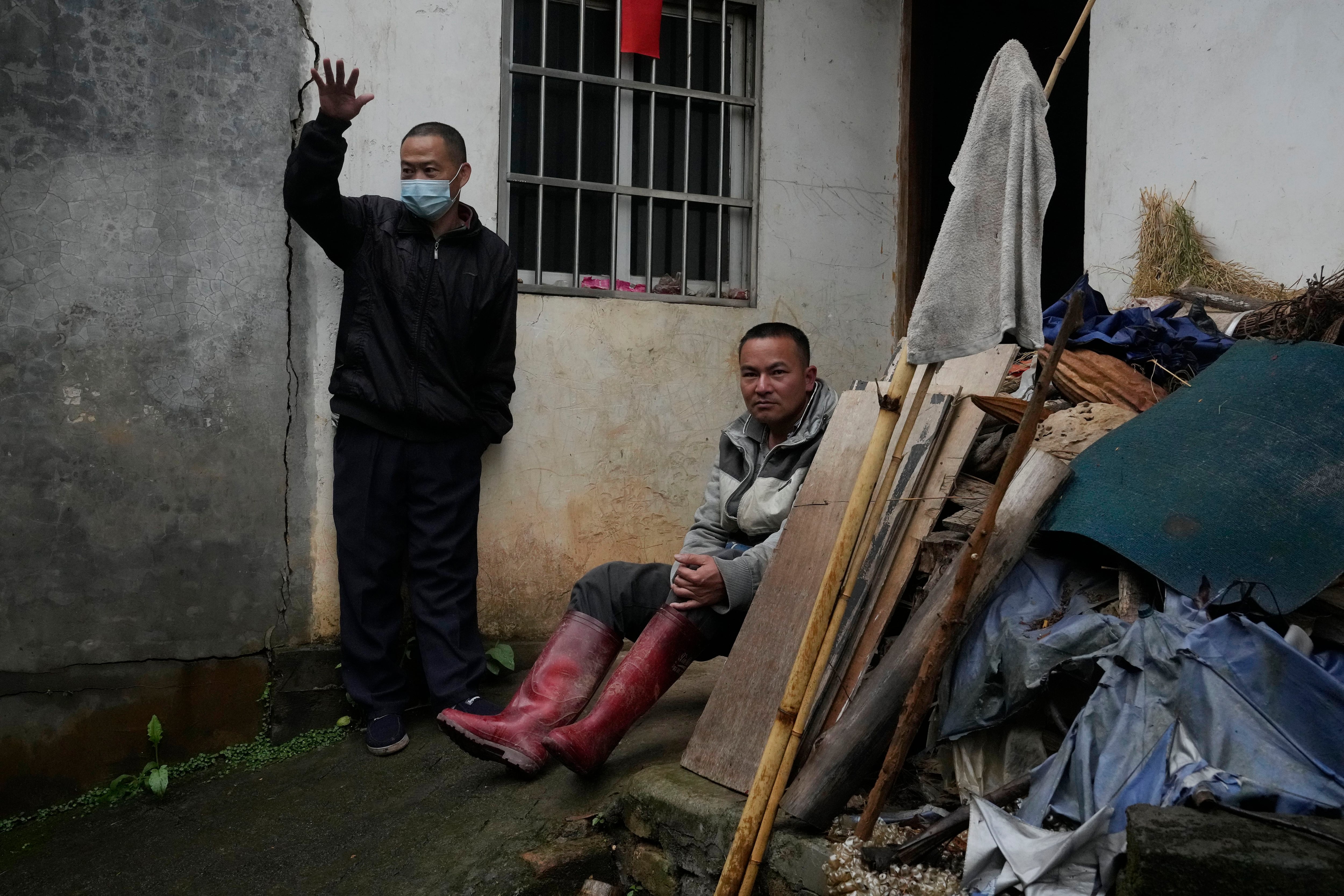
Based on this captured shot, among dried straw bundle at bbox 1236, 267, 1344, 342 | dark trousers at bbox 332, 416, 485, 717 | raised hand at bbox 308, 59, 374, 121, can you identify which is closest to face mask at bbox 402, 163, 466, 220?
raised hand at bbox 308, 59, 374, 121

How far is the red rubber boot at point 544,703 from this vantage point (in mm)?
3137

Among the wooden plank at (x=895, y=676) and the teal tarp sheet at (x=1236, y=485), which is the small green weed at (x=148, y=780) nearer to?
the wooden plank at (x=895, y=676)

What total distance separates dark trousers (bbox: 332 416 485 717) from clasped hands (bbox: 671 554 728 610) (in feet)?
3.70

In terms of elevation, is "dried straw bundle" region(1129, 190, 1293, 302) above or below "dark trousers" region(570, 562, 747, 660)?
above

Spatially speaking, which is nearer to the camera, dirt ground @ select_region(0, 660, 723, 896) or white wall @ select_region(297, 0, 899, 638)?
dirt ground @ select_region(0, 660, 723, 896)

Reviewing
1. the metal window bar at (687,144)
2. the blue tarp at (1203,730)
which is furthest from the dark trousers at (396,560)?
the blue tarp at (1203,730)

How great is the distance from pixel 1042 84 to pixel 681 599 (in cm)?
502

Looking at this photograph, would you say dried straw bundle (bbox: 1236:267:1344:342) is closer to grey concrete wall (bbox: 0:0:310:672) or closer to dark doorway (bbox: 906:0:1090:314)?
dark doorway (bbox: 906:0:1090:314)

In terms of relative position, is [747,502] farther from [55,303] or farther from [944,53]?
[944,53]

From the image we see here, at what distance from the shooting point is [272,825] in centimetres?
336

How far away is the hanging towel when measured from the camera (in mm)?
2350

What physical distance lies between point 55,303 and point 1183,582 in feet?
12.6

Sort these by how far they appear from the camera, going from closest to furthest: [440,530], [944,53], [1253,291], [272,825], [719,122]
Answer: [272,825]
[1253,291]
[440,530]
[719,122]
[944,53]

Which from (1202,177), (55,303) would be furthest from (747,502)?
(55,303)
